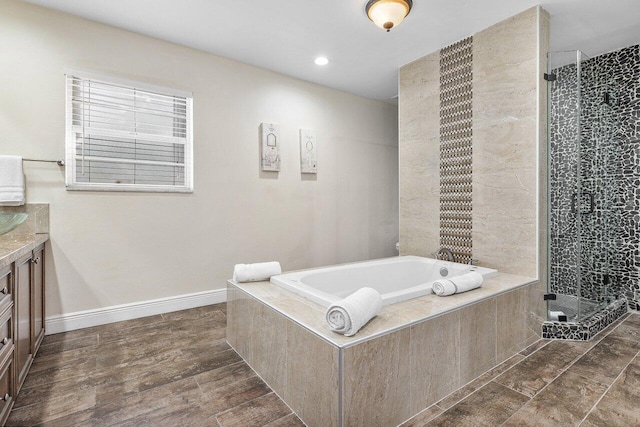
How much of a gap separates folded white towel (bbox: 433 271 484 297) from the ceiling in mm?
2012

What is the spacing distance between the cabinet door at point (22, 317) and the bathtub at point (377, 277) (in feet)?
4.49

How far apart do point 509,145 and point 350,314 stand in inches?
81.1

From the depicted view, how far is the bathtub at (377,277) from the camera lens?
200 centimetres

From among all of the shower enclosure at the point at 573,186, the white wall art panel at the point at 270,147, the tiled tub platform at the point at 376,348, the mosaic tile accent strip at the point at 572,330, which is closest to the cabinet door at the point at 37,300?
the tiled tub platform at the point at 376,348

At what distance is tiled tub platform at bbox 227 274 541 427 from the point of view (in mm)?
1356

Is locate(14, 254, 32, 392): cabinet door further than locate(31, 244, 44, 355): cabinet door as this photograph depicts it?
No

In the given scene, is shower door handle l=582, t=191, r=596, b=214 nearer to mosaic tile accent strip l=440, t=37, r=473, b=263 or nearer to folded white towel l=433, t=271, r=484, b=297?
mosaic tile accent strip l=440, t=37, r=473, b=263

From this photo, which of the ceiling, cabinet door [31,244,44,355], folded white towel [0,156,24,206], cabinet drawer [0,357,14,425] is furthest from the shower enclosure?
folded white towel [0,156,24,206]

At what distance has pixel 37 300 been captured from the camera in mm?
2203

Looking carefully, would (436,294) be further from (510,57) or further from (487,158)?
(510,57)

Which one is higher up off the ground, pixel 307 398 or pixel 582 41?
pixel 582 41

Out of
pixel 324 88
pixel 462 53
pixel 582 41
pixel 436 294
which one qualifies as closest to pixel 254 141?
pixel 324 88

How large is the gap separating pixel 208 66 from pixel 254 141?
84cm

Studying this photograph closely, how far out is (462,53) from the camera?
2.93 metres
